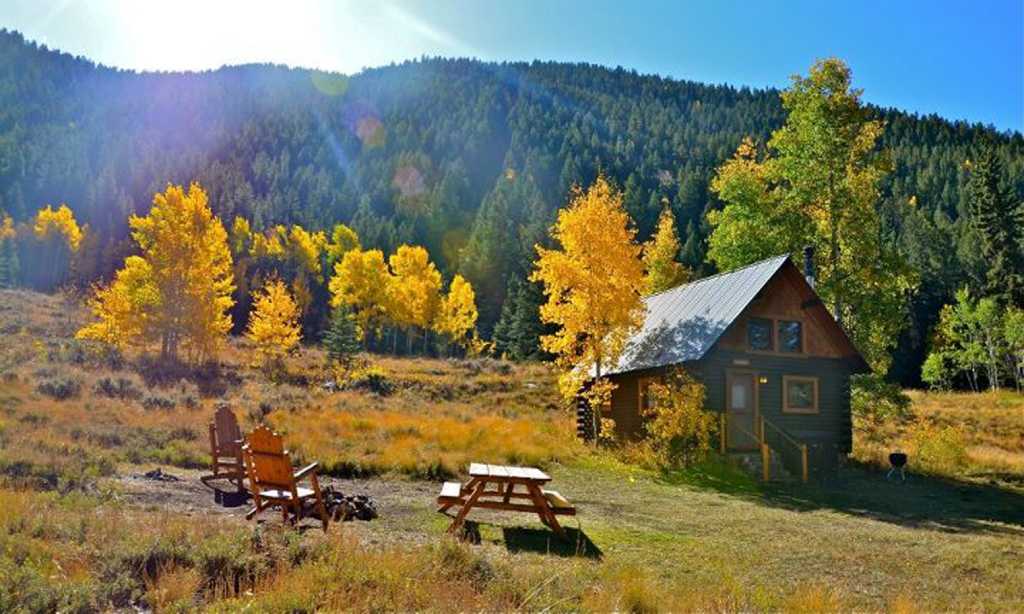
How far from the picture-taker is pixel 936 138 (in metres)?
154

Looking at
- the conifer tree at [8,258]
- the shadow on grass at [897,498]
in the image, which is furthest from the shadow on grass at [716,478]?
the conifer tree at [8,258]

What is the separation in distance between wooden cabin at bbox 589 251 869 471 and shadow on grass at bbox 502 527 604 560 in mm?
12188

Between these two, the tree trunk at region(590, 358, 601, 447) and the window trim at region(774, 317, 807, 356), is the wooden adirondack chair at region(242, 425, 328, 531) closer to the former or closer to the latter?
the tree trunk at region(590, 358, 601, 447)

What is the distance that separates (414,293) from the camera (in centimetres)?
6569

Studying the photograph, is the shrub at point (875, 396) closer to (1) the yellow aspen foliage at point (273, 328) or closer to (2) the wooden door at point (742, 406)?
(2) the wooden door at point (742, 406)

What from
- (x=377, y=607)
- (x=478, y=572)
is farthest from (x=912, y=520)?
(x=377, y=607)

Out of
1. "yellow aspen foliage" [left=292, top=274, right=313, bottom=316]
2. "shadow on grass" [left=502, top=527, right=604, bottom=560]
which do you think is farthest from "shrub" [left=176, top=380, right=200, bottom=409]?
"yellow aspen foliage" [left=292, top=274, right=313, bottom=316]

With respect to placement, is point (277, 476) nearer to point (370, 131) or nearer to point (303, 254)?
point (303, 254)

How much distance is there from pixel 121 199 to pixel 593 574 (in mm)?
129928

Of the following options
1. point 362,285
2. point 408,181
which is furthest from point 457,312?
point 408,181

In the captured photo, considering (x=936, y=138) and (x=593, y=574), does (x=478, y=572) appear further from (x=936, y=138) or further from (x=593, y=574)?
(x=936, y=138)

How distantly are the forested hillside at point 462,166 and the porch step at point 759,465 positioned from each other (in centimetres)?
3805

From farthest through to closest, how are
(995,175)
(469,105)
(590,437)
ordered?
(469,105)
(995,175)
(590,437)

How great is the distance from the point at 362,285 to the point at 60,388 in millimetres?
40230
